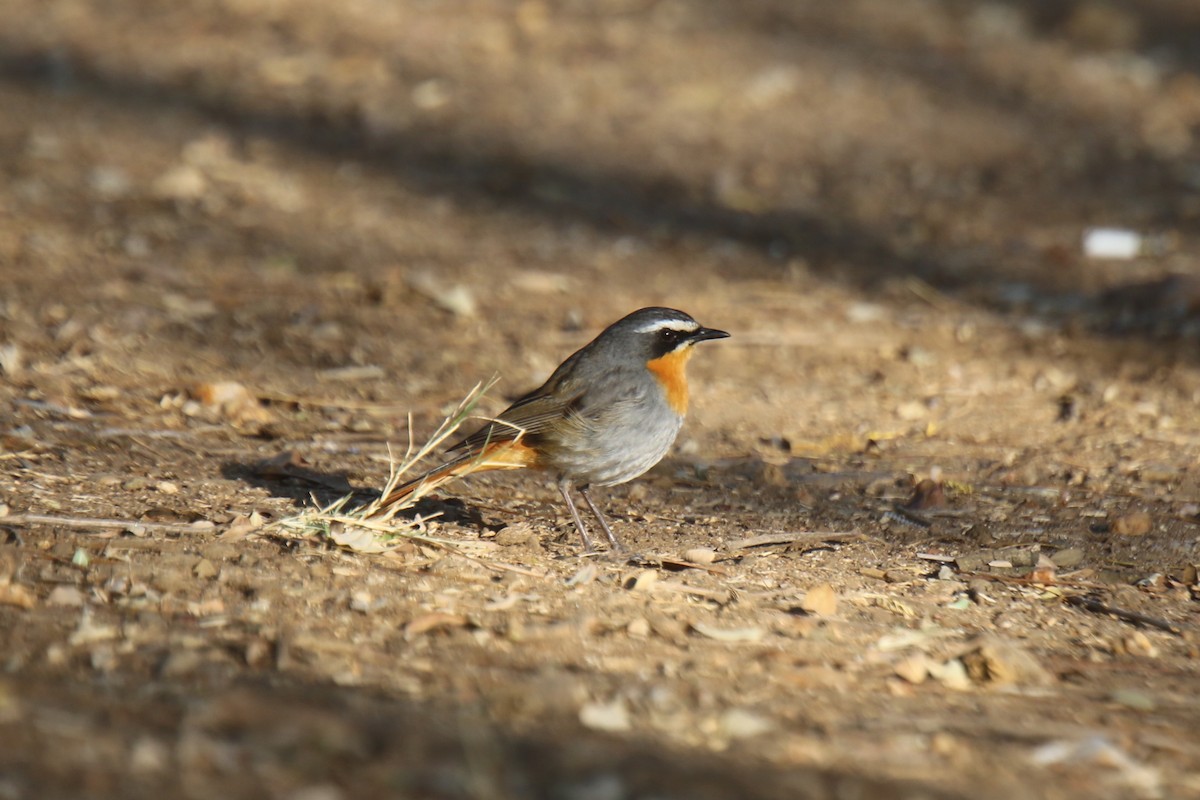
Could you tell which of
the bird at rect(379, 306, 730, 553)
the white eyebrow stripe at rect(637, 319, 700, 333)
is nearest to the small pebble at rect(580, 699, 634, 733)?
the bird at rect(379, 306, 730, 553)

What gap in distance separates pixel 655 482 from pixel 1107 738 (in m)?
2.94

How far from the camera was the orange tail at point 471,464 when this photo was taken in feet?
17.1

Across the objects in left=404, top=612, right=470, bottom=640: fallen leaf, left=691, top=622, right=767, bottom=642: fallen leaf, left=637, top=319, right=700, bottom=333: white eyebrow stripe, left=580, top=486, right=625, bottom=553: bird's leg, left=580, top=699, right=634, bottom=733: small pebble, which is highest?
left=637, top=319, right=700, bottom=333: white eyebrow stripe

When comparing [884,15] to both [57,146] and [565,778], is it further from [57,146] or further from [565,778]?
[565,778]

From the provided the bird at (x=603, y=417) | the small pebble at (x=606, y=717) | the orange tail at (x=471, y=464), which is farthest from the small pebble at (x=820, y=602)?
the orange tail at (x=471, y=464)

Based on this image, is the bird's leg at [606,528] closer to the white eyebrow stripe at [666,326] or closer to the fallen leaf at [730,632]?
the white eyebrow stripe at [666,326]

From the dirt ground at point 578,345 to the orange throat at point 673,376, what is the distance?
0.46m

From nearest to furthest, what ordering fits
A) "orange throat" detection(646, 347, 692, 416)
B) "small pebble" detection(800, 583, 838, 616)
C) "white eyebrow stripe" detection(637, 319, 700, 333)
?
"small pebble" detection(800, 583, 838, 616)
"orange throat" detection(646, 347, 692, 416)
"white eyebrow stripe" detection(637, 319, 700, 333)

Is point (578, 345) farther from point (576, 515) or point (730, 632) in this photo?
point (730, 632)

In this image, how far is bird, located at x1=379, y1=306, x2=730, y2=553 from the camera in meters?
5.65

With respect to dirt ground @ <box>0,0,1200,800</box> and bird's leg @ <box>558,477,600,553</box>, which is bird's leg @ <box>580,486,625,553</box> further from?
dirt ground @ <box>0,0,1200,800</box>

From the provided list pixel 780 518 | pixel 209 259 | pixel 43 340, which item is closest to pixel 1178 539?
pixel 780 518

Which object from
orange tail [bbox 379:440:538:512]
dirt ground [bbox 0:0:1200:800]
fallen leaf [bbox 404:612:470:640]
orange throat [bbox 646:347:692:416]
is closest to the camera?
dirt ground [bbox 0:0:1200:800]

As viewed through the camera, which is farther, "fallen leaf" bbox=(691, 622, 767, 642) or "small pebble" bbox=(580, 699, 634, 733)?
"fallen leaf" bbox=(691, 622, 767, 642)
